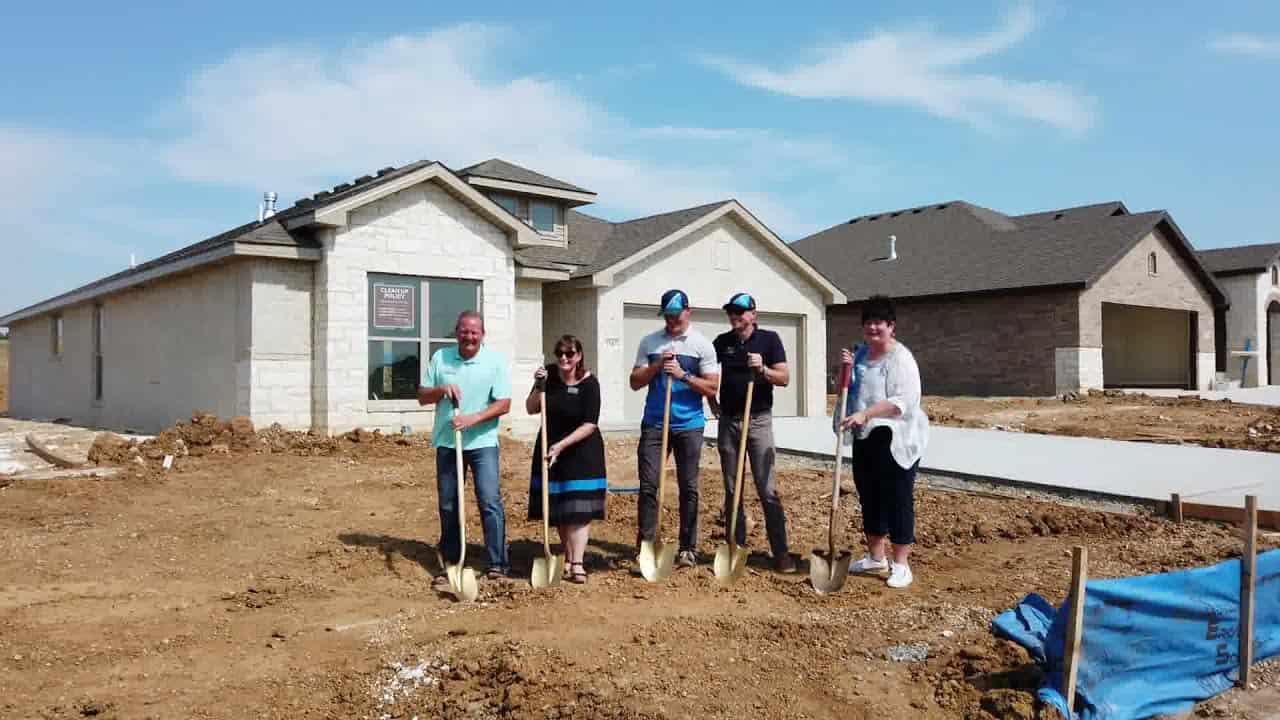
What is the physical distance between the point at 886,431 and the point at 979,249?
1004 inches

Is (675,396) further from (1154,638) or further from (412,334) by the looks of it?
(412,334)

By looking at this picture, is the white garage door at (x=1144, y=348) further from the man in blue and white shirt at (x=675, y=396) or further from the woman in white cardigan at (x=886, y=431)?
the man in blue and white shirt at (x=675, y=396)

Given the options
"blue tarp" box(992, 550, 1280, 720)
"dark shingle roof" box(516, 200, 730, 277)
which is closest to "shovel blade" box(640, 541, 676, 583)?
"blue tarp" box(992, 550, 1280, 720)

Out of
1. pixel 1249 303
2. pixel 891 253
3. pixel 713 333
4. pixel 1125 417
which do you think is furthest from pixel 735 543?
pixel 1249 303

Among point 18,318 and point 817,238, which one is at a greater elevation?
point 817,238

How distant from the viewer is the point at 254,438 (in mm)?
12297

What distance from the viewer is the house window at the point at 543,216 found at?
60.8ft

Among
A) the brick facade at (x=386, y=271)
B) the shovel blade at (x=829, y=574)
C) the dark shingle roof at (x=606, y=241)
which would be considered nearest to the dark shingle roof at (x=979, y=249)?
the dark shingle roof at (x=606, y=241)

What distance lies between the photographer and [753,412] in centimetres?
634

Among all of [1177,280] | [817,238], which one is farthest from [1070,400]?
[817,238]

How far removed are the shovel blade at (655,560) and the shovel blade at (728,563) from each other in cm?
30

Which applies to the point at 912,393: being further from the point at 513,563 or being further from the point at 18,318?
the point at 18,318

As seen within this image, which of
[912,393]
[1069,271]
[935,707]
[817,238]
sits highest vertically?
[817,238]

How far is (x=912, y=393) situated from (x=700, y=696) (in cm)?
259
